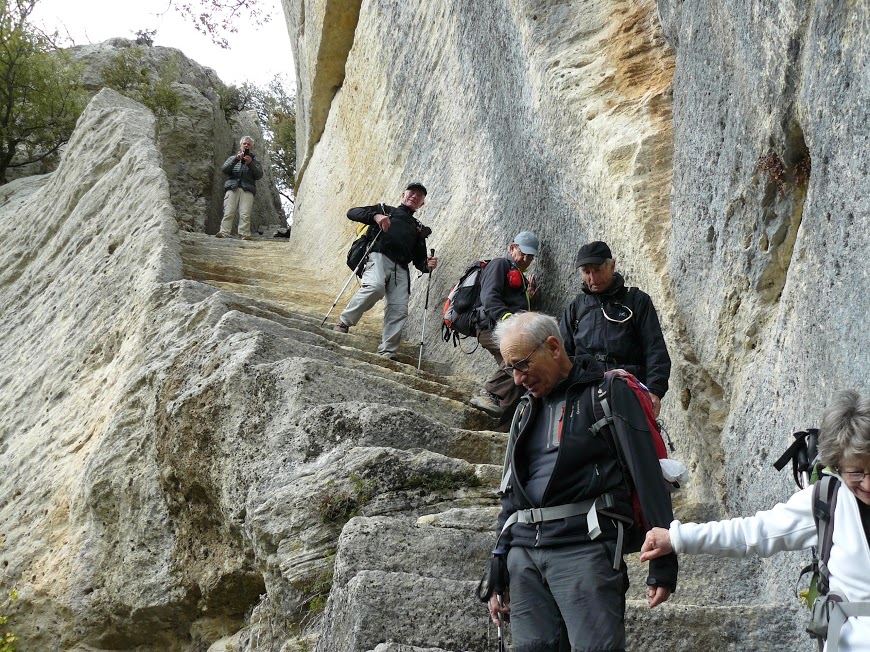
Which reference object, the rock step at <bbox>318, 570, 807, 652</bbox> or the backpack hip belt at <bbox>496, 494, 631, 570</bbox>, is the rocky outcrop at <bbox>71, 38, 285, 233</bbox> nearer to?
the rock step at <bbox>318, 570, 807, 652</bbox>

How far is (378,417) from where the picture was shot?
5555 millimetres

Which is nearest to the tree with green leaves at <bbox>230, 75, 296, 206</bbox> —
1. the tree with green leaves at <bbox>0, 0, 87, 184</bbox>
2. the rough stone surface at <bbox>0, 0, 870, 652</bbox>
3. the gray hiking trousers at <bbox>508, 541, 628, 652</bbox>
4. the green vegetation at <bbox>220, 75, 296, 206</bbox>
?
the green vegetation at <bbox>220, 75, 296, 206</bbox>

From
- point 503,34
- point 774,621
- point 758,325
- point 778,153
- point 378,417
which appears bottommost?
point 774,621

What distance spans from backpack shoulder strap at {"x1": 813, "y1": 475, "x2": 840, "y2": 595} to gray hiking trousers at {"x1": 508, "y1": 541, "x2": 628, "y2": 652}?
73 cm

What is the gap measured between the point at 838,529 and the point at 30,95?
19.1 meters

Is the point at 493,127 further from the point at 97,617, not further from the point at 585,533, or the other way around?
the point at 585,533

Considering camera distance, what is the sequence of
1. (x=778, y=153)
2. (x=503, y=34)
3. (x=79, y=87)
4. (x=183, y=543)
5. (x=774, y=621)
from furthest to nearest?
(x=79, y=87), (x=503, y=34), (x=183, y=543), (x=778, y=153), (x=774, y=621)

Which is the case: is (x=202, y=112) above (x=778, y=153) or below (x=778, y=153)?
above

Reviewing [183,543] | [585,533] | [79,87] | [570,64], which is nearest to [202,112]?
[79,87]

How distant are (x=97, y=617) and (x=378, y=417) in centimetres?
265

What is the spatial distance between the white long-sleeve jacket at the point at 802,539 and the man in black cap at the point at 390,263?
6.15 metres

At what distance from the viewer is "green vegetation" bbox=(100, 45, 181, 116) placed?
2044 centimetres

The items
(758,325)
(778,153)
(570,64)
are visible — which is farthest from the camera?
(570,64)

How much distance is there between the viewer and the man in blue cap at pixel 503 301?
696 cm
